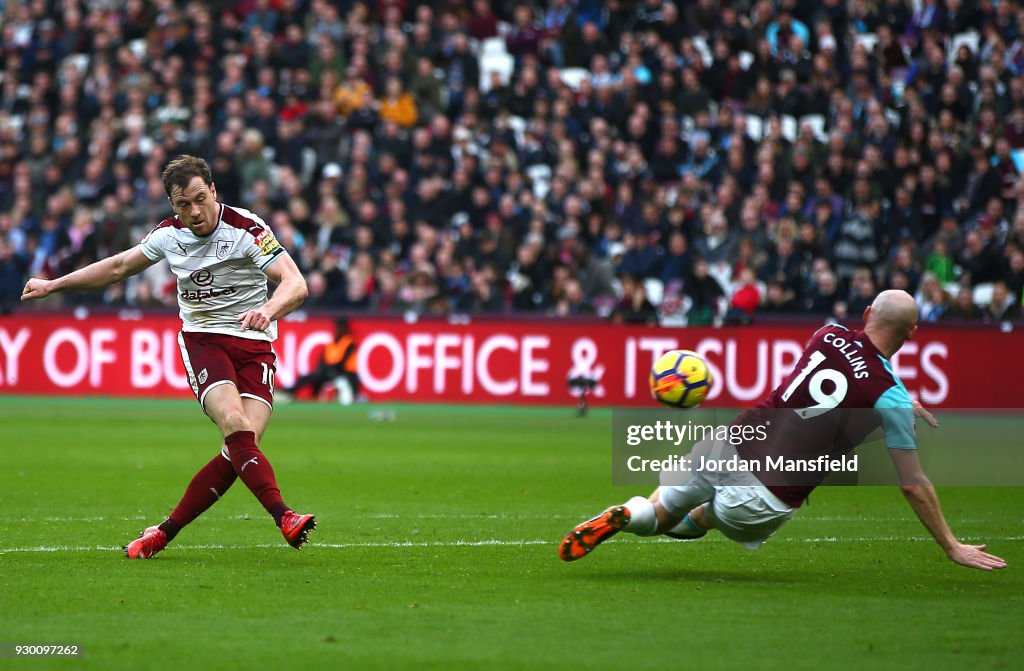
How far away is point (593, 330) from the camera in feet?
70.1

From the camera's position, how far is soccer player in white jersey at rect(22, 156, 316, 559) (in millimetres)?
8414

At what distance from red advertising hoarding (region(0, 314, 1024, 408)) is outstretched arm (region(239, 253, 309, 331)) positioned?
12673 millimetres

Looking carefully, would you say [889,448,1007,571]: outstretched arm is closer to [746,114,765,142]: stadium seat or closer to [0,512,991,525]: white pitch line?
[0,512,991,525]: white pitch line

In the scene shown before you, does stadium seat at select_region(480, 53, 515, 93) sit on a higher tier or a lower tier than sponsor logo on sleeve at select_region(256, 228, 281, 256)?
higher

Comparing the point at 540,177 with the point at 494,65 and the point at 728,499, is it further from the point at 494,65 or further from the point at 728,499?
the point at 728,499

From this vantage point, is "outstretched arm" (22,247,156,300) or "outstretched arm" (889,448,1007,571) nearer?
"outstretched arm" (889,448,1007,571)

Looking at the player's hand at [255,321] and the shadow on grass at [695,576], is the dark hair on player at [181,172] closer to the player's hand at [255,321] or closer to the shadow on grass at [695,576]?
the player's hand at [255,321]

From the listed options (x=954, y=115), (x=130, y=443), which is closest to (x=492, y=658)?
(x=130, y=443)

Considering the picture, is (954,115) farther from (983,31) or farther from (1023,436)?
(1023,436)

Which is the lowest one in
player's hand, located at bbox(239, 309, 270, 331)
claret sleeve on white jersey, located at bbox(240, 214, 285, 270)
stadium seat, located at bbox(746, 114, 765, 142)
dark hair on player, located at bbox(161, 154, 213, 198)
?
player's hand, located at bbox(239, 309, 270, 331)

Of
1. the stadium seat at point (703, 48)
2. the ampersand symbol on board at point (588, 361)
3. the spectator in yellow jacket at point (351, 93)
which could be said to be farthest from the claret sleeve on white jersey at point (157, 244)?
the stadium seat at point (703, 48)

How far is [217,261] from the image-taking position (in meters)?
8.63

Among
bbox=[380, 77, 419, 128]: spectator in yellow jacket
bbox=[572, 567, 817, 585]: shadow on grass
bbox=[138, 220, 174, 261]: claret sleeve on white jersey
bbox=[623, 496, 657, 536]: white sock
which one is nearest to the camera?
bbox=[623, 496, 657, 536]: white sock

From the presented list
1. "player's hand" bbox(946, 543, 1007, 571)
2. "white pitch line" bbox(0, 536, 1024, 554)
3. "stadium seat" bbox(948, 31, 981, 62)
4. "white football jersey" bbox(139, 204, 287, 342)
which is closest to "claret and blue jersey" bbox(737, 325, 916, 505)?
"player's hand" bbox(946, 543, 1007, 571)
